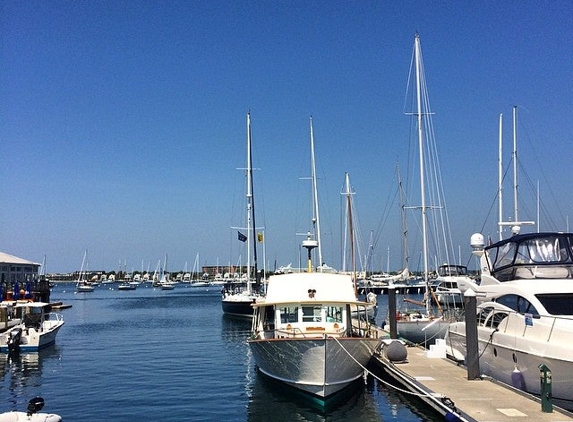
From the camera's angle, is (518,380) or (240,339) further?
(240,339)

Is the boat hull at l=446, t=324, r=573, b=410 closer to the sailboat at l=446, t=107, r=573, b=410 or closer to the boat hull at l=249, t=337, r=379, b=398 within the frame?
the sailboat at l=446, t=107, r=573, b=410

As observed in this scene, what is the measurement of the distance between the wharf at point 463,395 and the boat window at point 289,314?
4.48 meters

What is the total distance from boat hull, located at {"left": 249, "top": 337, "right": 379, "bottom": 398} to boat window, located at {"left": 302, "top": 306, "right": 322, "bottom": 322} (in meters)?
1.95

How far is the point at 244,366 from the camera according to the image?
96.9 feet

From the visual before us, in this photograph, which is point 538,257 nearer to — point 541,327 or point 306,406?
point 541,327

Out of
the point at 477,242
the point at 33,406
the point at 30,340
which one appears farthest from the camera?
the point at 30,340

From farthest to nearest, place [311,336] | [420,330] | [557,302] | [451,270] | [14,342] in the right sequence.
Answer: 1. [451,270]
2. [14,342]
3. [420,330]
4. [311,336]
5. [557,302]

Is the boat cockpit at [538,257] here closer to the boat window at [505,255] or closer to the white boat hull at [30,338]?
the boat window at [505,255]

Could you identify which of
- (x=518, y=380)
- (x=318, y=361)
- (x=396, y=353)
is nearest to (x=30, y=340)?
(x=318, y=361)

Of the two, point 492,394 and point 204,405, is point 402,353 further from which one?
point 204,405

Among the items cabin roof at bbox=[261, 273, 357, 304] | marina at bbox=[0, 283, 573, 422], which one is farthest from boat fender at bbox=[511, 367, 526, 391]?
cabin roof at bbox=[261, 273, 357, 304]

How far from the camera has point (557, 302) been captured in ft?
61.0

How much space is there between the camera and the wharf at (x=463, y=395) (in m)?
14.5

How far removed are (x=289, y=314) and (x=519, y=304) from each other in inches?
328
